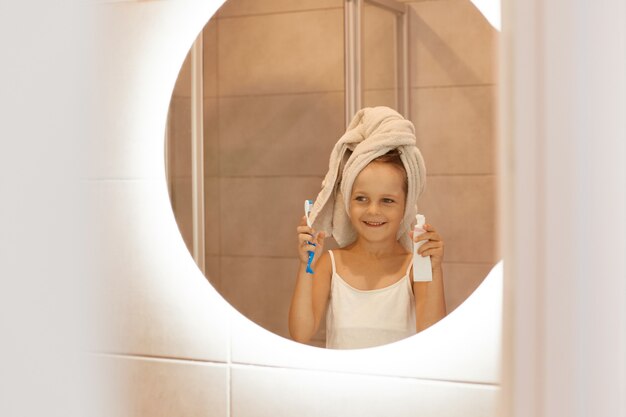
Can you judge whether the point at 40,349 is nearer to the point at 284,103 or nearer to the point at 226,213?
the point at 226,213

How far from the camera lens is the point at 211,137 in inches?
42.6

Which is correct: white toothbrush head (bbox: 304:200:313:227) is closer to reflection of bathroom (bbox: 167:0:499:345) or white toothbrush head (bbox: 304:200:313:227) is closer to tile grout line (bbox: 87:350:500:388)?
reflection of bathroom (bbox: 167:0:499:345)

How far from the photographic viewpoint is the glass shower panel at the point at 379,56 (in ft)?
3.11

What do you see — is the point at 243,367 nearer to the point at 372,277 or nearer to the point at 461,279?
the point at 372,277

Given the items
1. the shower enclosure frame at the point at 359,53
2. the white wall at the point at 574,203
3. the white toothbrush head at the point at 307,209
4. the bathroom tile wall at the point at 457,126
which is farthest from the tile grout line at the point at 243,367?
the white wall at the point at 574,203

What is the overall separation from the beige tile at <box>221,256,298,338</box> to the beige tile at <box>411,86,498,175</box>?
0.25m

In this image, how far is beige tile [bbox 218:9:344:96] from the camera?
0.99 meters

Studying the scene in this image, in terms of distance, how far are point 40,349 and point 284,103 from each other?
0.50 m

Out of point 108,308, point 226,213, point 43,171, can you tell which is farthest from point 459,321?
point 43,171

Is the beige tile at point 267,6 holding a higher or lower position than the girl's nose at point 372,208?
higher

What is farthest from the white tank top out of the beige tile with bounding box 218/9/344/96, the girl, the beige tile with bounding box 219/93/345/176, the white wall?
the white wall

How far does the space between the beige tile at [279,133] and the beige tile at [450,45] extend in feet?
0.40

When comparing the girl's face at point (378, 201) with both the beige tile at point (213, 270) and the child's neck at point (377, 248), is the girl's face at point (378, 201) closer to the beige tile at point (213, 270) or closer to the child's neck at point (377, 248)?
the child's neck at point (377, 248)

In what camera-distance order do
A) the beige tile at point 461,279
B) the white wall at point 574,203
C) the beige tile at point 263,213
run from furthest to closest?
1. the beige tile at point 263,213
2. the beige tile at point 461,279
3. the white wall at point 574,203
